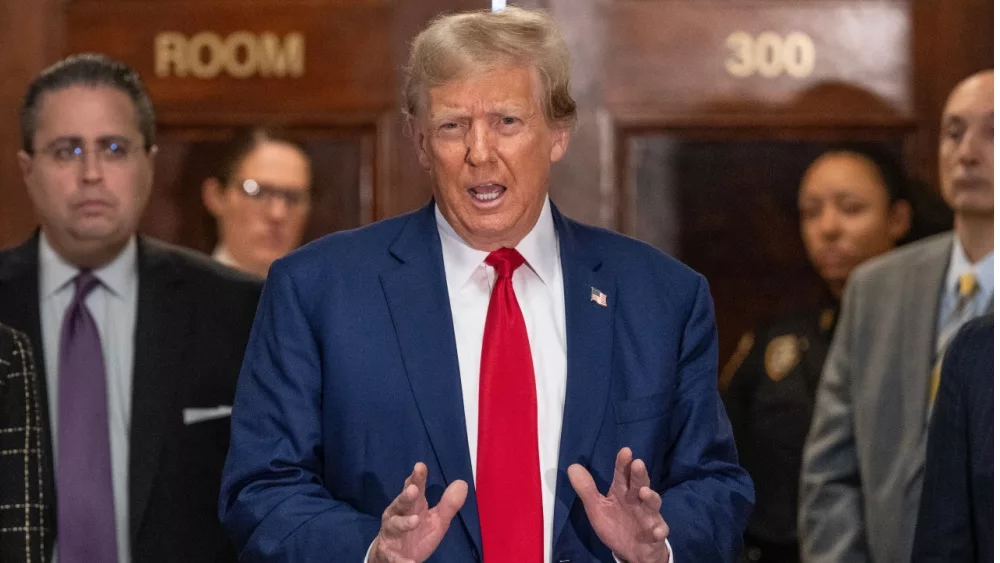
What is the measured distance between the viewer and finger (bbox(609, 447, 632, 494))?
73.6 inches

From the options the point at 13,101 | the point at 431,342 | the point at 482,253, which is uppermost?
the point at 13,101

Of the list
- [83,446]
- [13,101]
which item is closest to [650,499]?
[83,446]

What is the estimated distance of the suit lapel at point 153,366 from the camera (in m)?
2.57

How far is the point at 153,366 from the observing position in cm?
263

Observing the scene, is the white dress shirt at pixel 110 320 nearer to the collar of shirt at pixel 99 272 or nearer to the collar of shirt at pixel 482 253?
the collar of shirt at pixel 99 272

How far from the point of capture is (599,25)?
364cm

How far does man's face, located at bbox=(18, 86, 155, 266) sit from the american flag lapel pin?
1.00m

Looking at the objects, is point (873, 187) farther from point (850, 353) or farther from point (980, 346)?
point (980, 346)

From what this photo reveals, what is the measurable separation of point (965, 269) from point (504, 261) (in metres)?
1.32

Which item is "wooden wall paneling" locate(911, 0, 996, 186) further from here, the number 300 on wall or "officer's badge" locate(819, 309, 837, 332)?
"officer's badge" locate(819, 309, 837, 332)

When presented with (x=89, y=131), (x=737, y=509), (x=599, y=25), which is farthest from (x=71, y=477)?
(x=599, y=25)

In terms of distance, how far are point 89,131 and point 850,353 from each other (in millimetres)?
1565

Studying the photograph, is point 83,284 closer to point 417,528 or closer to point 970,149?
point 417,528

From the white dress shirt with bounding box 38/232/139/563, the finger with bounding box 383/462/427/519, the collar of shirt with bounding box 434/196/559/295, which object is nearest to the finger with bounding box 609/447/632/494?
the finger with bounding box 383/462/427/519
